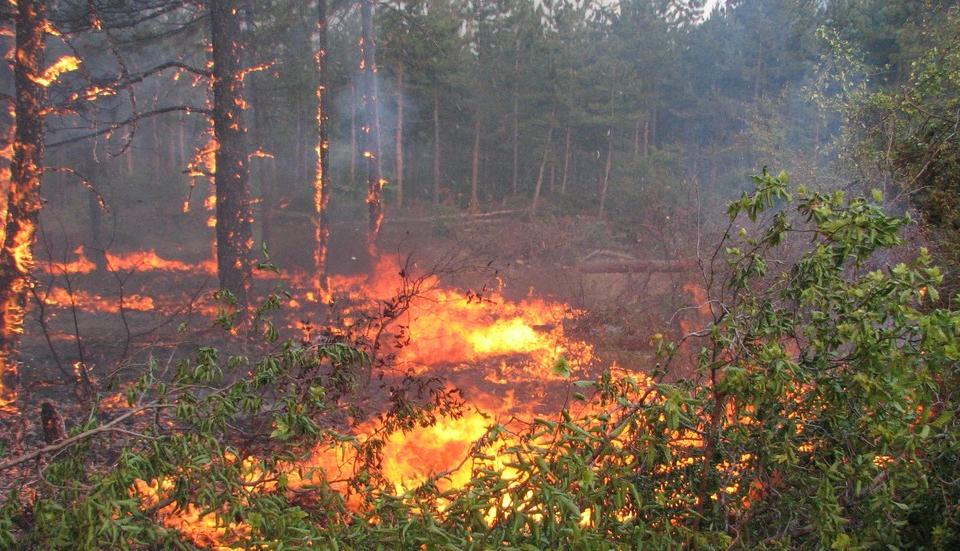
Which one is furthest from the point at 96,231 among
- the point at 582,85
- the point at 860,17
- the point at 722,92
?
the point at 722,92

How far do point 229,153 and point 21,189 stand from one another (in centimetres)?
431

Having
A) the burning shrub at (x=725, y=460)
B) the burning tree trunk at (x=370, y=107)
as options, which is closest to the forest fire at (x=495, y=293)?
the burning shrub at (x=725, y=460)

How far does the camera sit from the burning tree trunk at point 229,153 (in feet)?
39.6

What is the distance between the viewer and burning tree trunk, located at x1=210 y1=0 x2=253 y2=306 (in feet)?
39.6

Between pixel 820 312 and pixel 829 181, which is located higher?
pixel 829 181

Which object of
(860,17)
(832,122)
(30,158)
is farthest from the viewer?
(832,122)

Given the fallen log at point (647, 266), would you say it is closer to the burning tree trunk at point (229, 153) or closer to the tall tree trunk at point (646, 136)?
the burning tree trunk at point (229, 153)

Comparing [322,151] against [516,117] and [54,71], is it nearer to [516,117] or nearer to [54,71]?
[54,71]

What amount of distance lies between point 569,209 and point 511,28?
10784 millimetres

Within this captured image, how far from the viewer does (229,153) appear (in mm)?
12406

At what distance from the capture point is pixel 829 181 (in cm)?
1508

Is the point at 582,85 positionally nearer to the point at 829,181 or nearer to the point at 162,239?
the point at 829,181

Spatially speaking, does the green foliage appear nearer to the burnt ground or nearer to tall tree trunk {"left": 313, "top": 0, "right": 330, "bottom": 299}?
the burnt ground

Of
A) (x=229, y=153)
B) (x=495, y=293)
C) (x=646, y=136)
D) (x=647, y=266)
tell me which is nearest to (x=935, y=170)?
(x=647, y=266)
